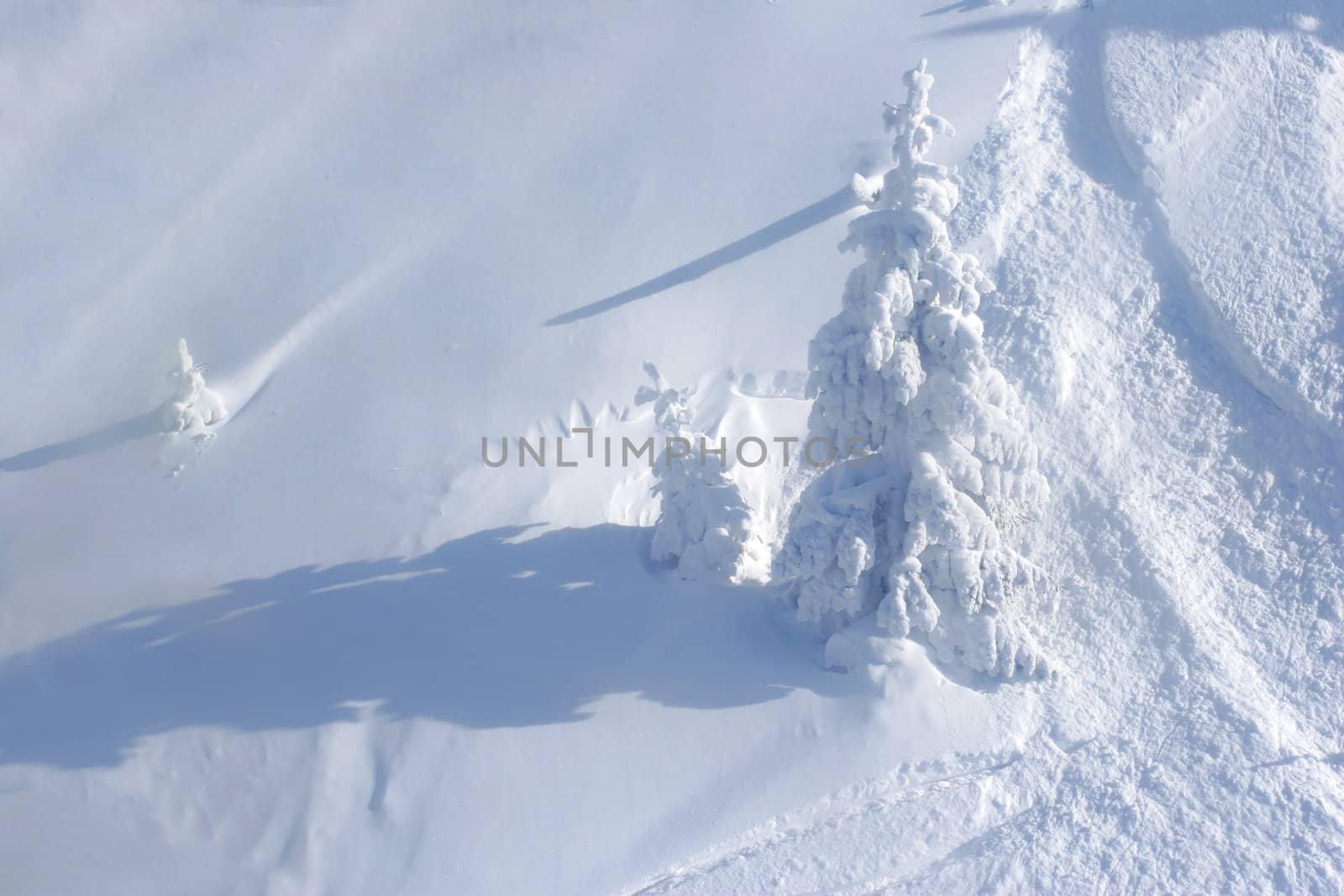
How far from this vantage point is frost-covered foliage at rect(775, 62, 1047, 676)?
11000mm

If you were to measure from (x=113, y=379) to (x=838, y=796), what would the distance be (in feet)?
35.0

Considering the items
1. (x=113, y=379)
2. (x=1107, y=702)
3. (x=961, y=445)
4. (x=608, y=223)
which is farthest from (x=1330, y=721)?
(x=113, y=379)

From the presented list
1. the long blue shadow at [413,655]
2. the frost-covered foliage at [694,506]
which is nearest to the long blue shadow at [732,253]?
the frost-covered foliage at [694,506]

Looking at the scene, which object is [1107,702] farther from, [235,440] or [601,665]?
[235,440]

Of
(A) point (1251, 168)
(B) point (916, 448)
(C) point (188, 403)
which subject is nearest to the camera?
(B) point (916, 448)

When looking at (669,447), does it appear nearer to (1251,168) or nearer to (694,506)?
(694,506)

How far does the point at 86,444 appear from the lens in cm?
1463

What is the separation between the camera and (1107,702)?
39.9 feet

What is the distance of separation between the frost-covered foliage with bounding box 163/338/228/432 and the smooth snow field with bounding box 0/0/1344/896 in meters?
0.10

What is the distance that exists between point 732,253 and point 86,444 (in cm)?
898

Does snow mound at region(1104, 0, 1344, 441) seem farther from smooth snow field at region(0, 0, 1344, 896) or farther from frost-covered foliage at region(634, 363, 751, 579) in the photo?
frost-covered foliage at region(634, 363, 751, 579)

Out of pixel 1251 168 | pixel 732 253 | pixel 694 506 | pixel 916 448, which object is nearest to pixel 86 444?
pixel 694 506

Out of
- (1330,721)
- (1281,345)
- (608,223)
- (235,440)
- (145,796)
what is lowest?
(145,796)

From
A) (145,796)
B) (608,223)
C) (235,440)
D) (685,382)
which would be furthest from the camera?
(608,223)
